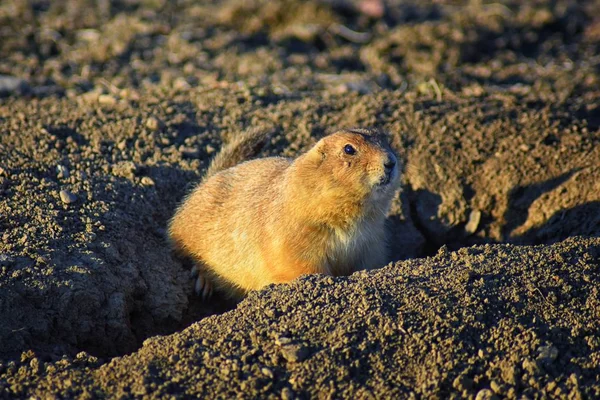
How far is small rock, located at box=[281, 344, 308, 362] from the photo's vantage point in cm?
430

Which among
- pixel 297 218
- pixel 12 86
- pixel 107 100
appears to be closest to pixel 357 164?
pixel 297 218

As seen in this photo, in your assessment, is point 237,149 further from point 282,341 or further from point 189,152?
point 282,341

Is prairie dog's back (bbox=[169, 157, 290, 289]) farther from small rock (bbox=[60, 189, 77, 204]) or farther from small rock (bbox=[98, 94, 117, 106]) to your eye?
small rock (bbox=[98, 94, 117, 106])

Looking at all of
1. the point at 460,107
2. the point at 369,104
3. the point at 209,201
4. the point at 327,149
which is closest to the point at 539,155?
the point at 460,107

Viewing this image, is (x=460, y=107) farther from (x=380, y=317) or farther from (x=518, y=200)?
(x=380, y=317)

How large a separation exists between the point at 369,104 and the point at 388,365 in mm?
4283

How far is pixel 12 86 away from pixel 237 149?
3.00 m

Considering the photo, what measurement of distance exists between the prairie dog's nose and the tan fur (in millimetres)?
19

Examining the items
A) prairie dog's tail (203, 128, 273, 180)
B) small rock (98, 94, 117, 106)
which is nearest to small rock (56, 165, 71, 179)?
prairie dog's tail (203, 128, 273, 180)

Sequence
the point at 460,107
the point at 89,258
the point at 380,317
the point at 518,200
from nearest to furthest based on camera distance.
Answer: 1. the point at 380,317
2. the point at 89,258
3. the point at 518,200
4. the point at 460,107

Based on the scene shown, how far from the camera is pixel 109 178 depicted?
680cm

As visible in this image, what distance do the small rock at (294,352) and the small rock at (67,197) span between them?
2753mm

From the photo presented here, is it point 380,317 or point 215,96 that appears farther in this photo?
point 215,96

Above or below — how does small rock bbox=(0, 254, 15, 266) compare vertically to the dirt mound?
above
